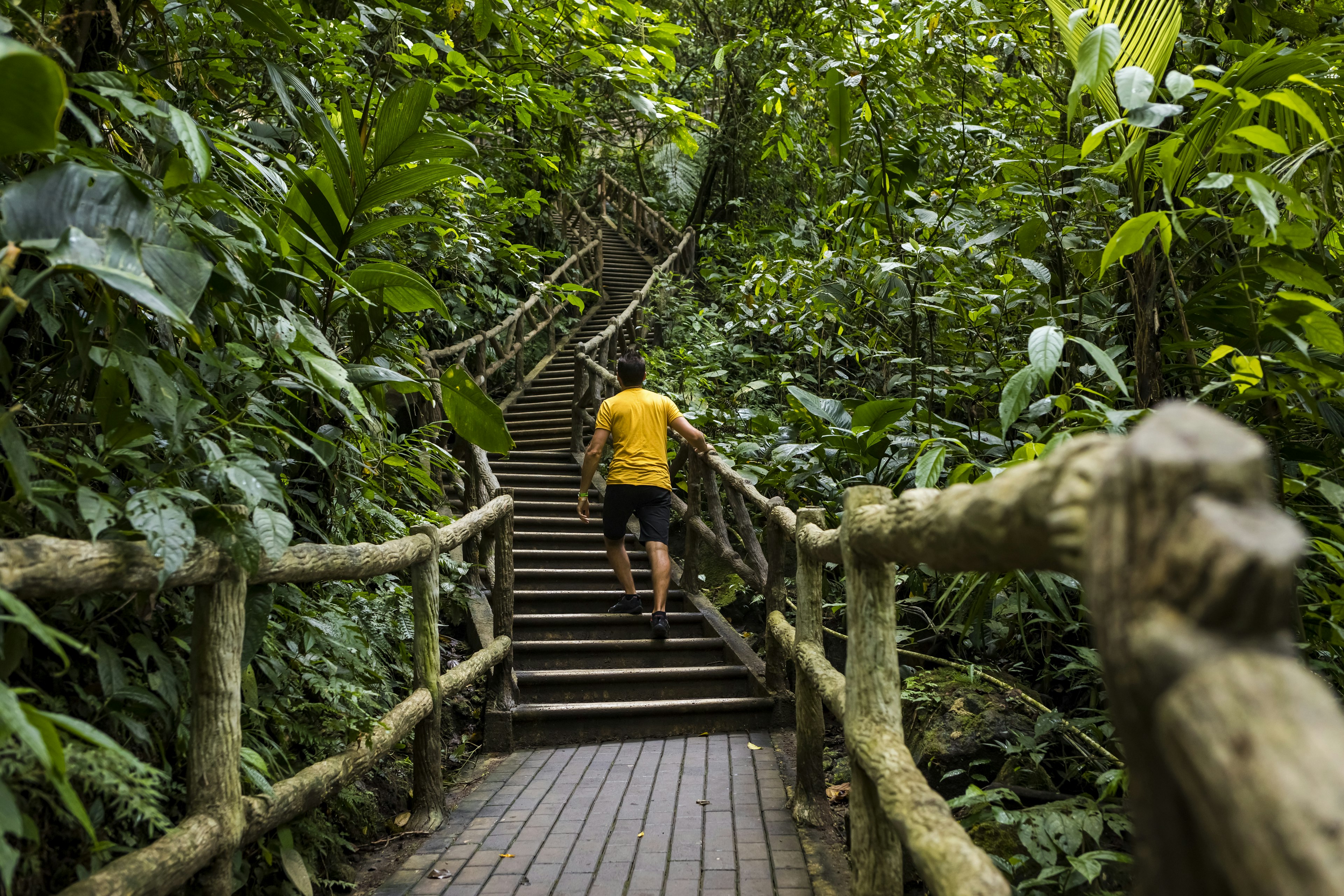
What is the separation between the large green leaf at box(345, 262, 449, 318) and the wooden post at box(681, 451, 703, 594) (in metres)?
3.39

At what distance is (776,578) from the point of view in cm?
466

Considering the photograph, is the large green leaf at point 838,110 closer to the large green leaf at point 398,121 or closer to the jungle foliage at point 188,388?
the jungle foliage at point 188,388

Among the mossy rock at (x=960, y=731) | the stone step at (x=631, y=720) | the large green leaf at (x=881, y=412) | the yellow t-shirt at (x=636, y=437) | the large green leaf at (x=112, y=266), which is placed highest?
the large green leaf at (x=112, y=266)

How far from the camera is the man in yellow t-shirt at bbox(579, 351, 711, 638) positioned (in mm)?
5711

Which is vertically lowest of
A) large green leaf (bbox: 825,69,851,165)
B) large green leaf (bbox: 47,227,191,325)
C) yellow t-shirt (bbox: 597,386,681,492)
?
yellow t-shirt (bbox: 597,386,681,492)

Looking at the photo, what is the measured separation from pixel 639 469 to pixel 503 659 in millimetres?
1529

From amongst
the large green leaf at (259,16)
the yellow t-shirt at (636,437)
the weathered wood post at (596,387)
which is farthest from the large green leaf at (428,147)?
the weathered wood post at (596,387)

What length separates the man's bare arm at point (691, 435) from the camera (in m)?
5.80

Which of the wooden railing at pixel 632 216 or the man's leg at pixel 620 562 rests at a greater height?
the wooden railing at pixel 632 216

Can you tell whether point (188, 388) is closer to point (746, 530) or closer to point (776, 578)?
point (776, 578)

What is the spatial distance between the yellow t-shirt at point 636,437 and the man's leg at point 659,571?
42cm

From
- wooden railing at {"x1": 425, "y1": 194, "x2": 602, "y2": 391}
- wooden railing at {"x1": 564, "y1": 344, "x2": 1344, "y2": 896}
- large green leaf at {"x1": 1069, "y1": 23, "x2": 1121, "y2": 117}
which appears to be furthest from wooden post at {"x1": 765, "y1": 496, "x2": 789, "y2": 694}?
wooden railing at {"x1": 564, "y1": 344, "x2": 1344, "y2": 896}

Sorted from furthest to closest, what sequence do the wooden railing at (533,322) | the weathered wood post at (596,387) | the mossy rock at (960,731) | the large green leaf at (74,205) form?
the weathered wood post at (596,387)
the wooden railing at (533,322)
the mossy rock at (960,731)
the large green leaf at (74,205)

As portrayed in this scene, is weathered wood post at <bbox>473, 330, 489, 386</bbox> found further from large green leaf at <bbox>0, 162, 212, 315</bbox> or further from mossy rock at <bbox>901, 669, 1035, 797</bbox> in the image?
large green leaf at <bbox>0, 162, 212, 315</bbox>
